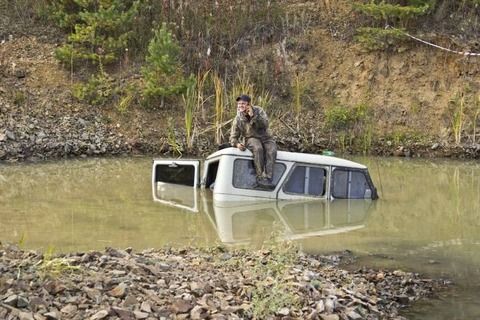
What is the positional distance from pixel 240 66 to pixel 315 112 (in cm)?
270

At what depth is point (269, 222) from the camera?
1219cm

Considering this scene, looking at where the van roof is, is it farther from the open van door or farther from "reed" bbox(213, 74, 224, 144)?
"reed" bbox(213, 74, 224, 144)

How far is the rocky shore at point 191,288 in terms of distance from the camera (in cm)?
631

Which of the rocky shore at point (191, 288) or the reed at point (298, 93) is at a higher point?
the reed at point (298, 93)

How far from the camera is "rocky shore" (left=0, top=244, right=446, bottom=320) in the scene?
631 centimetres

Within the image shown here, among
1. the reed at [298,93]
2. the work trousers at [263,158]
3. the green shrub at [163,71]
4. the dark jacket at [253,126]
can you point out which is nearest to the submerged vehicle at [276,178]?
the work trousers at [263,158]

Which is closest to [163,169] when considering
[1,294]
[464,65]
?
[1,294]

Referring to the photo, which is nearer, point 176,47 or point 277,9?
point 176,47

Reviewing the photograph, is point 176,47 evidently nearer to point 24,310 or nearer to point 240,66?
point 240,66

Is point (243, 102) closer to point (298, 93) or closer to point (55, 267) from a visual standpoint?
point (55, 267)

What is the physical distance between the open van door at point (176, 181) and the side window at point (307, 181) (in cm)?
178

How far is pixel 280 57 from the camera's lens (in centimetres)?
2347

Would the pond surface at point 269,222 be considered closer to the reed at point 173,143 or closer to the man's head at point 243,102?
the man's head at point 243,102

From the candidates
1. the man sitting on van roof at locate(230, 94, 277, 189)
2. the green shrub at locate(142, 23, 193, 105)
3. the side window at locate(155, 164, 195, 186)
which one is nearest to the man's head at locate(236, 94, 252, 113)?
the man sitting on van roof at locate(230, 94, 277, 189)
